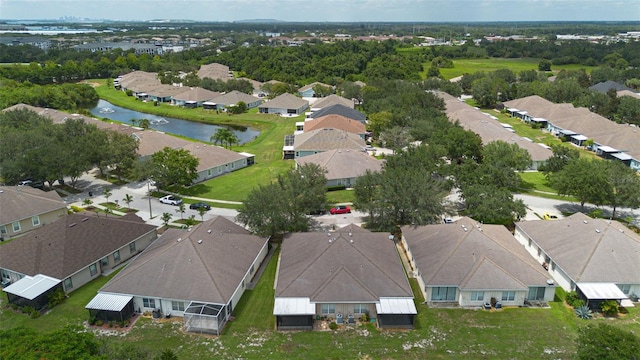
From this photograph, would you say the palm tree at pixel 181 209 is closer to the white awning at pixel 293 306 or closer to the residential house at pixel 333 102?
the white awning at pixel 293 306

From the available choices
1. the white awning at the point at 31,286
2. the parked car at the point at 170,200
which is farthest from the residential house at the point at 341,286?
the parked car at the point at 170,200

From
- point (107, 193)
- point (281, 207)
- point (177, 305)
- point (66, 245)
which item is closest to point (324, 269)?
point (281, 207)

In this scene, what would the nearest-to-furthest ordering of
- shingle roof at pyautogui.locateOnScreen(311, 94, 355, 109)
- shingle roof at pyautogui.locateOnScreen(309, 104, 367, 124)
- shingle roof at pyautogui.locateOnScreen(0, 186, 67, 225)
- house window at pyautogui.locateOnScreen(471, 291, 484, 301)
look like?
1. house window at pyautogui.locateOnScreen(471, 291, 484, 301)
2. shingle roof at pyautogui.locateOnScreen(0, 186, 67, 225)
3. shingle roof at pyautogui.locateOnScreen(309, 104, 367, 124)
4. shingle roof at pyautogui.locateOnScreen(311, 94, 355, 109)

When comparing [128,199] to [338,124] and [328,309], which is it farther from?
[338,124]

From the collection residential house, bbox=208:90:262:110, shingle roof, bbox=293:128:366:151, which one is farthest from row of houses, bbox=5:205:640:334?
residential house, bbox=208:90:262:110

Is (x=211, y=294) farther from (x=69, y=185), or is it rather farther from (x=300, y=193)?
(x=69, y=185)

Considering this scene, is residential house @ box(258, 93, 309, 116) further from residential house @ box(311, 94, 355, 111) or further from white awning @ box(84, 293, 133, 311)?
white awning @ box(84, 293, 133, 311)

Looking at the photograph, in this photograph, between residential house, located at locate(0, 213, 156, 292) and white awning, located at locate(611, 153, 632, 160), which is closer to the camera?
residential house, located at locate(0, 213, 156, 292)
